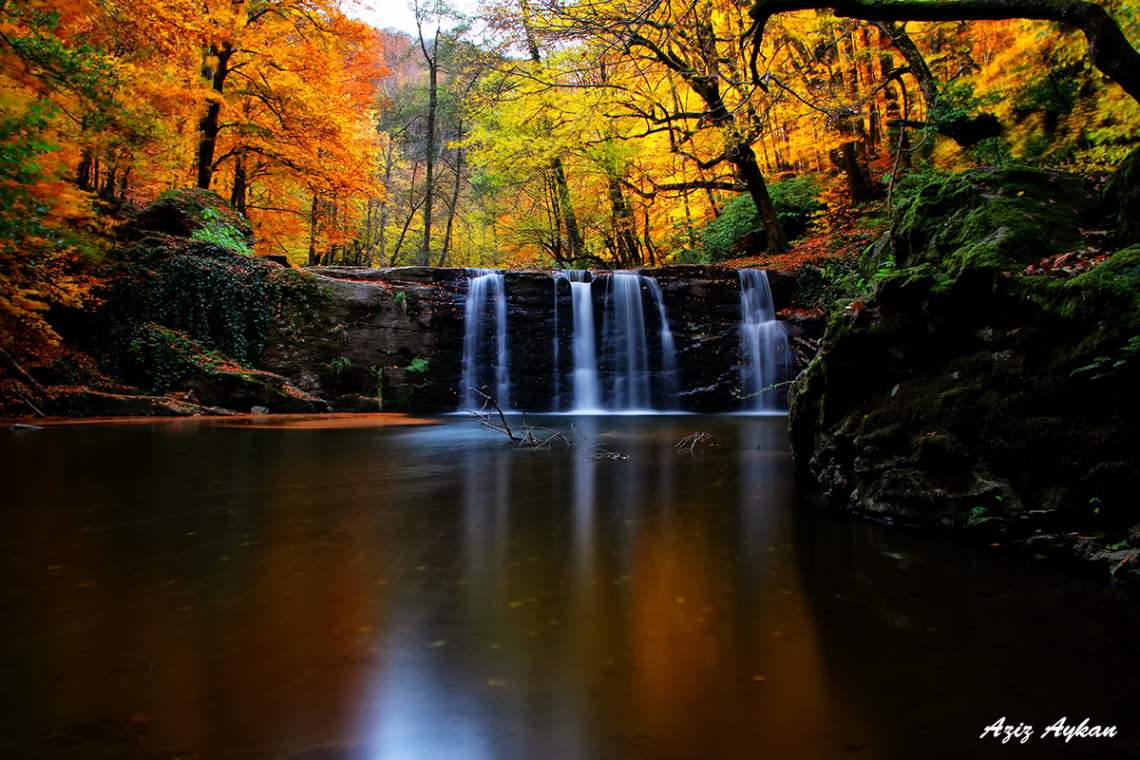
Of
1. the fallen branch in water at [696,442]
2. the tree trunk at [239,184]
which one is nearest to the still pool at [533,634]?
the fallen branch in water at [696,442]

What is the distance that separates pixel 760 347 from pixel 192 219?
1326 cm

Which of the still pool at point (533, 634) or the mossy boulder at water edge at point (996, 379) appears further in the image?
the mossy boulder at water edge at point (996, 379)

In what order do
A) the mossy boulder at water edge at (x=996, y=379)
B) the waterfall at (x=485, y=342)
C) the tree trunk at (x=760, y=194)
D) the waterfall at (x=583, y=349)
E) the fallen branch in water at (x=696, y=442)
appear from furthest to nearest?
the tree trunk at (x=760, y=194)
the waterfall at (x=583, y=349)
the waterfall at (x=485, y=342)
the fallen branch in water at (x=696, y=442)
the mossy boulder at water edge at (x=996, y=379)

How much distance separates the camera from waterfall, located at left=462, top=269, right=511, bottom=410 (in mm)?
13047

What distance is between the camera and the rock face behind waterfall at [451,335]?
12.4 m

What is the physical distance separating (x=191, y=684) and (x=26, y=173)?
23.0 feet

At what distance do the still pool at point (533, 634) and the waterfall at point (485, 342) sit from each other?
8.82 metres

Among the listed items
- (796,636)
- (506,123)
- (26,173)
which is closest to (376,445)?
(26,173)

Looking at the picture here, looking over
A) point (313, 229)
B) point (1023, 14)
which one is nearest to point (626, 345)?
point (1023, 14)

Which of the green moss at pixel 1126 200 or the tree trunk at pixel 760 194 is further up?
the tree trunk at pixel 760 194

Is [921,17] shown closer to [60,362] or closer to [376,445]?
[376,445]

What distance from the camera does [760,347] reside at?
43.9 ft

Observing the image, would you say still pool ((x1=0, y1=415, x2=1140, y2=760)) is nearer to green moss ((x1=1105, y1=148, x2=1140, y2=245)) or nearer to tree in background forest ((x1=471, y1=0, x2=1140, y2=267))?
green moss ((x1=1105, y1=148, x2=1140, y2=245))

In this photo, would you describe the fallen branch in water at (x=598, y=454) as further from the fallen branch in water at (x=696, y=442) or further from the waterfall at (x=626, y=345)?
the waterfall at (x=626, y=345)
